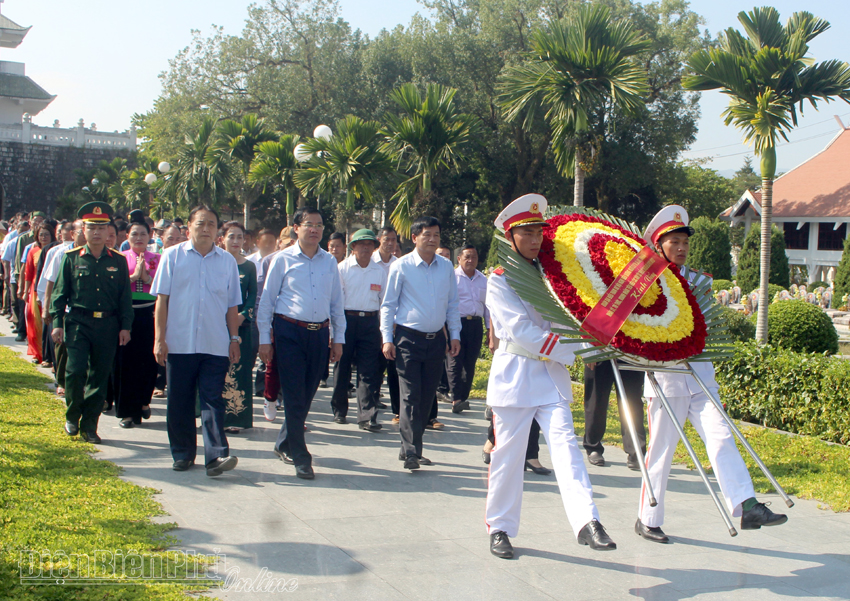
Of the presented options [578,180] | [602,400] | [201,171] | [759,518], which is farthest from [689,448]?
[201,171]

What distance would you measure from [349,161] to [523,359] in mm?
11627

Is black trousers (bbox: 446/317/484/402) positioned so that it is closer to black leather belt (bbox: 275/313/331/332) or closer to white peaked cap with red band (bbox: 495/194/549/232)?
black leather belt (bbox: 275/313/331/332)

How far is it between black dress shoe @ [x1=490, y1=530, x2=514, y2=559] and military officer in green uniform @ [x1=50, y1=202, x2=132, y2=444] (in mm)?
3731

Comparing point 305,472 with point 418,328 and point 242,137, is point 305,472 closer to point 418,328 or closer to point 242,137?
point 418,328

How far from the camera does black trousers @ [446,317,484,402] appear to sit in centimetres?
862

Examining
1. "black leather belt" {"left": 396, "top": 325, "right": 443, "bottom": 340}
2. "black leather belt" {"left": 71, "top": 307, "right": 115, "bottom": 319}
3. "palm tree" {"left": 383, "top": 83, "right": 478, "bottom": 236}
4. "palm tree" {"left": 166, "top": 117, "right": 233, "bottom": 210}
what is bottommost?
"black leather belt" {"left": 396, "top": 325, "right": 443, "bottom": 340}

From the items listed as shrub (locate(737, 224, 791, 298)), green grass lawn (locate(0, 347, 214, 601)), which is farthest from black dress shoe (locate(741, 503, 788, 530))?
shrub (locate(737, 224, 791, 298))

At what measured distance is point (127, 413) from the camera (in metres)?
7.07

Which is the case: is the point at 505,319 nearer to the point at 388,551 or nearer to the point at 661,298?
the point at 661,298

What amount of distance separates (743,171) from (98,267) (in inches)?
3482

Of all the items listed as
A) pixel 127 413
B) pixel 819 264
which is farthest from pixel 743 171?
pixel 127 413

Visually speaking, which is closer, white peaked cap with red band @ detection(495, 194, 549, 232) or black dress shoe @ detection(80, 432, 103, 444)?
white peaked cap with red band @ detection(495, 194, 549, 232)

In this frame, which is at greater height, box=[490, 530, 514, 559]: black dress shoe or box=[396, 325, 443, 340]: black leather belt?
box=[396, 325, 443, 340]: black leather belt

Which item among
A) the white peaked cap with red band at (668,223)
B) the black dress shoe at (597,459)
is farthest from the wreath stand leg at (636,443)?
the black dress shoe at (597,459)
